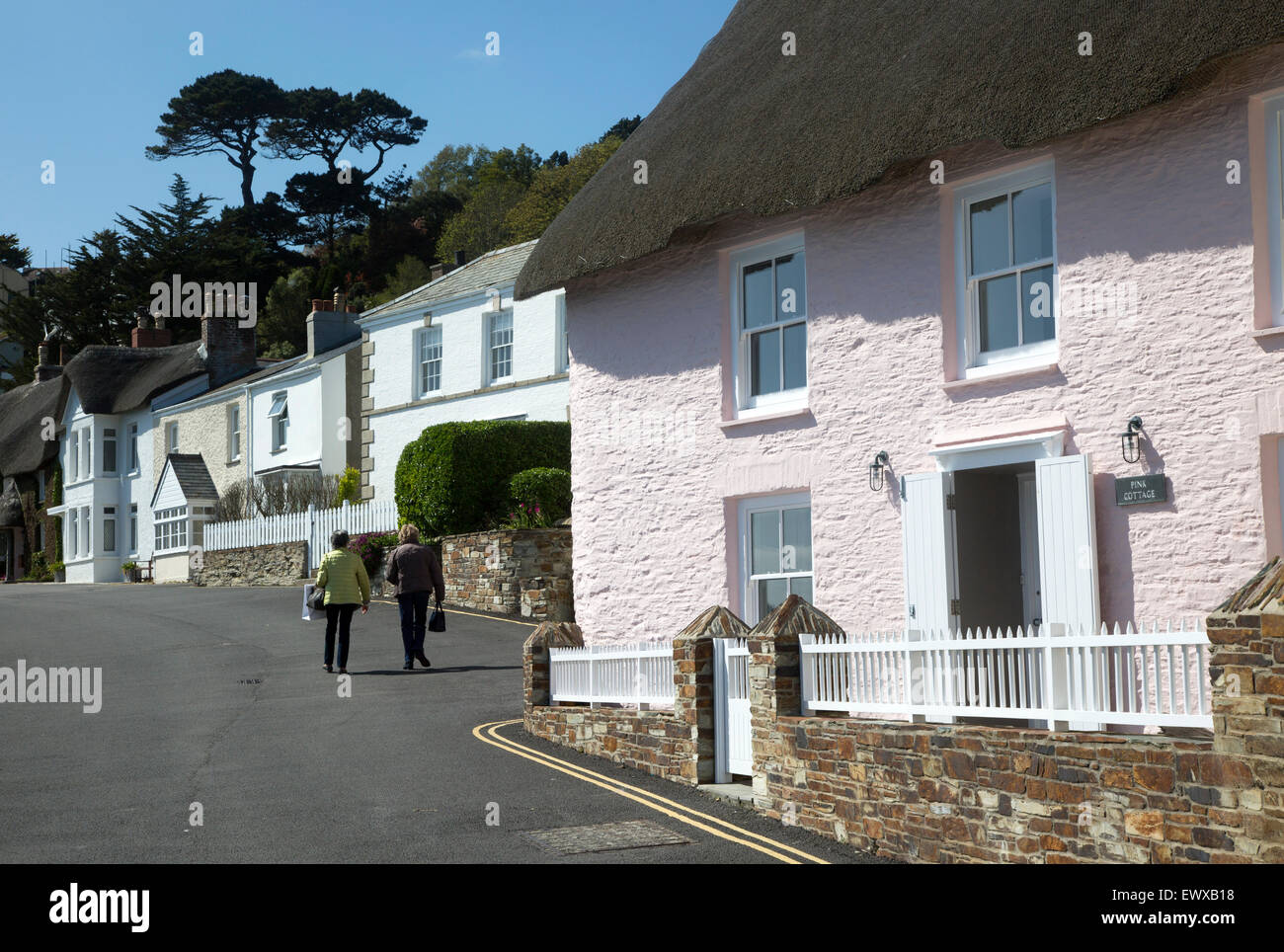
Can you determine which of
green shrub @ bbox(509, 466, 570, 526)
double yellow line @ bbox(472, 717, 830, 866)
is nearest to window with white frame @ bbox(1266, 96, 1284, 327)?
double yellow line @ bbox(472, 717, 830, 866)

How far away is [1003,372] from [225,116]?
2421 inches

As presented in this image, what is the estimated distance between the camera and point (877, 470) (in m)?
12.0

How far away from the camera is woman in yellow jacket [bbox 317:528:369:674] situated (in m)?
16.0

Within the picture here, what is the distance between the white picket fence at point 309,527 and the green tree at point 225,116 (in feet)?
113

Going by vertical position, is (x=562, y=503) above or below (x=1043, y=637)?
above

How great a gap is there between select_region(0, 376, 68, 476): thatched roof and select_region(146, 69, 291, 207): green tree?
14684mm

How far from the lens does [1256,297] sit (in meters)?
9.49

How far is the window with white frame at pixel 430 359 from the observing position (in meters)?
32.5

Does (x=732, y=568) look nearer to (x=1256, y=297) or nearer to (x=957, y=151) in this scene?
(x=957, y=151)

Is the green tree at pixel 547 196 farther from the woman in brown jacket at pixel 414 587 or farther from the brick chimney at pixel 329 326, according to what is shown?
the woman in brown jacket at pixel 414 587

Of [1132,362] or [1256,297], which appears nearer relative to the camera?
[1256,297]
